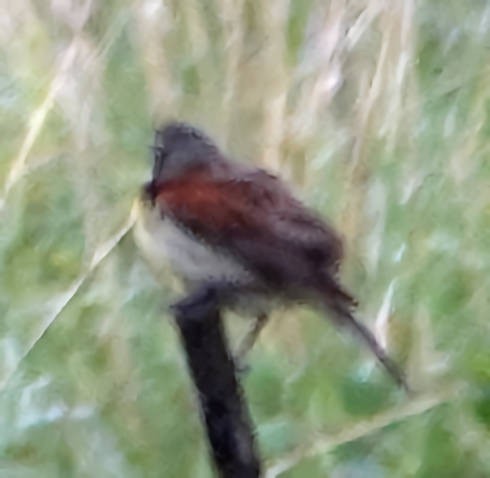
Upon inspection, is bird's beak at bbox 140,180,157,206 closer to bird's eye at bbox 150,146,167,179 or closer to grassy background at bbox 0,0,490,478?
bird's eye at bbox 150,146,167,179

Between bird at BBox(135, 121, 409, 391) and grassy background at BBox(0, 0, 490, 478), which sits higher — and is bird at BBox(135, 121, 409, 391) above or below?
below

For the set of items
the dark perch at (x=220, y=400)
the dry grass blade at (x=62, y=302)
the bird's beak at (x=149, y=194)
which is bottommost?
the dark perch at (x=220, y=400)

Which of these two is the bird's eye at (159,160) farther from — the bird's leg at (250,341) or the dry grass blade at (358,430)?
the dry grass blade at (358,430)

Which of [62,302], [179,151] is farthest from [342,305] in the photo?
[62,302]

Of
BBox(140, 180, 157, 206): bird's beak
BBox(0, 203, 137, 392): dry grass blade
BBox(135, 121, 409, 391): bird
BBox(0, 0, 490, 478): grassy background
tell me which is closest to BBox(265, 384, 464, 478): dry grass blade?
BBox(135, 121, 409, 391): bird

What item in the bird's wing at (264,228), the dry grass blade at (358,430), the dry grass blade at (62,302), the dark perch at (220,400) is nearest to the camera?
the dark perch at (220,400)

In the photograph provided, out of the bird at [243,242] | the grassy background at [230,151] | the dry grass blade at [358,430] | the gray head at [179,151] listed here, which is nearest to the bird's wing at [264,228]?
the bird at [243,242]
